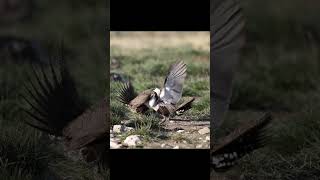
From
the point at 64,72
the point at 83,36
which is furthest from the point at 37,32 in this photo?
the point at 64,72

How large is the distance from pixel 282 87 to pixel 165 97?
2.76 m

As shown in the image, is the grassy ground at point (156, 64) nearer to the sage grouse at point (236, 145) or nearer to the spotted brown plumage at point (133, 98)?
the spotted brown plumage at point (133, 98)

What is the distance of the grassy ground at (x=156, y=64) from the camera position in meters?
3.35

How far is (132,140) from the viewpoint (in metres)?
3.31

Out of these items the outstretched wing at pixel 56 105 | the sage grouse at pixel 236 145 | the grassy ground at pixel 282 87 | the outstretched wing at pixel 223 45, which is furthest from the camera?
the grassy ground at pixel 282 87

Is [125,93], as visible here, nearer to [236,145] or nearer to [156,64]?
[156,64]

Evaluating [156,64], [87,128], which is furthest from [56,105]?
[156,64]

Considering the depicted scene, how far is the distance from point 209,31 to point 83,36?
433 cm

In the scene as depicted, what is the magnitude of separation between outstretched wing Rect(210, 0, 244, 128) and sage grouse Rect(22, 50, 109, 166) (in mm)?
588

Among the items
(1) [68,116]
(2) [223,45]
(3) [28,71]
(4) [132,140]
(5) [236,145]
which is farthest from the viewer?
(3) [28,71]

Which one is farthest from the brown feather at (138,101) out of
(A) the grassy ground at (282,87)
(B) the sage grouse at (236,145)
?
(A) the grassy ground at (282,87)

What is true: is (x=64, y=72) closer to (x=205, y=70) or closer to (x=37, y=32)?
(x=205, y=70)

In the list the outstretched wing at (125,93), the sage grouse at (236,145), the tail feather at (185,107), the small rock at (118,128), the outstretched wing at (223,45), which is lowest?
the sage grouse at (236,145)

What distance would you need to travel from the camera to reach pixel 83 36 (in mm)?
7523
